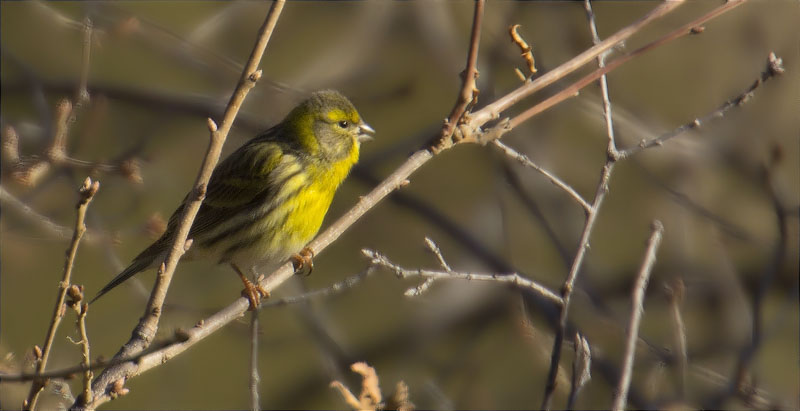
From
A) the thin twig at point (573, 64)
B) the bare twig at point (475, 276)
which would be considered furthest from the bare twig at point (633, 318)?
the thin twig at point (573, 64)

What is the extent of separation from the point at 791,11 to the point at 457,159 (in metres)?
4.40

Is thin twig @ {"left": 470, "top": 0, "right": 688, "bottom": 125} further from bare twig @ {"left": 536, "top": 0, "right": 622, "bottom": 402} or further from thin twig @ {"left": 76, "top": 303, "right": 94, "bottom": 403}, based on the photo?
thin twig @ {"left": 76, "top": 303, "right": 94, "bottom": 403}

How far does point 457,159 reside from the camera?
34.3 ft

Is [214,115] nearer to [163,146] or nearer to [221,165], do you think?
[221,165]

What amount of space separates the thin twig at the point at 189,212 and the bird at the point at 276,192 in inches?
74.3

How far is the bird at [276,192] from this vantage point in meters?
5.34

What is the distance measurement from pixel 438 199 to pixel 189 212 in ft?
23.4

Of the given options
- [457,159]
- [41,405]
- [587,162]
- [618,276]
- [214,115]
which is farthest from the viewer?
[457,159]

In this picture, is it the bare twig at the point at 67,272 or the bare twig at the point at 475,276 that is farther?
the bare twig at the point at 475,276

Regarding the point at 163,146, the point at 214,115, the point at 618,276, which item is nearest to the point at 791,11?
the point at 618,276

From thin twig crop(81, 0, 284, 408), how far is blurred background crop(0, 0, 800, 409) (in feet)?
1.37

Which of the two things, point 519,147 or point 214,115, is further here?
point 519,147

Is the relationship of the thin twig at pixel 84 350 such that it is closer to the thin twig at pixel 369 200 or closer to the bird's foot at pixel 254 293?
the thin twig at pixel 369 200

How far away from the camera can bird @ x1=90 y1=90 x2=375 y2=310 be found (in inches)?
210
